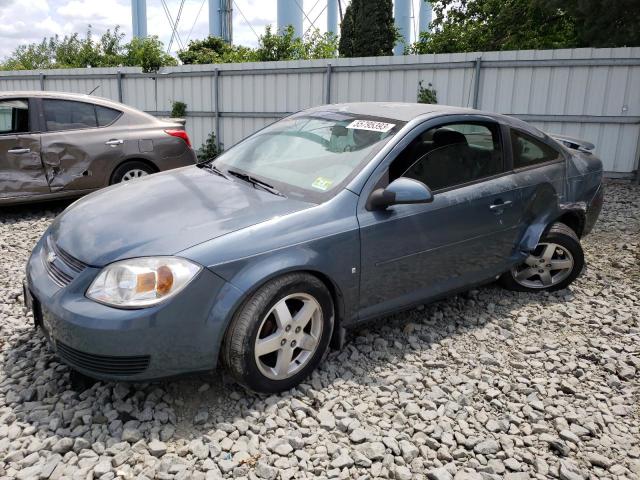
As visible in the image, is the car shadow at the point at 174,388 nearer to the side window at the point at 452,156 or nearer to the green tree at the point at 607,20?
the side window at the point at 452,156

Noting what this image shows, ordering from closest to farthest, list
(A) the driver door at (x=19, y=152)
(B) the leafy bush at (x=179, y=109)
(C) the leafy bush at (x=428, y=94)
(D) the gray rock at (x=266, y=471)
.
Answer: (D) the gray rock at (x=266, y=471) < (A) the driver door at (x=19, y=152) < (C) the leafy bush at (x=428, y=94) < (B) the leafy bush at (x=179, y=109)

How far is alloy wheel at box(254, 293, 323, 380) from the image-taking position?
2.83 meters

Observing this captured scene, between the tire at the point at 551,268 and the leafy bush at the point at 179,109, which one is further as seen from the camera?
the leafy bush at the point at 179,109

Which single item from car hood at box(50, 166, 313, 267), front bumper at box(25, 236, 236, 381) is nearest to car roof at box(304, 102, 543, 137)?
car hood at box(50, 166, 313, 267)

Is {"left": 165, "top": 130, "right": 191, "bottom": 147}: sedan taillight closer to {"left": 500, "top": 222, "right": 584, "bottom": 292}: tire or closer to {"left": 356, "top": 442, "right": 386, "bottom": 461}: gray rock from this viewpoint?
{"left": 500, "top": 222, "right": 584, "bottom": 292}: tire

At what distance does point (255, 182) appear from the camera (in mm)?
3465

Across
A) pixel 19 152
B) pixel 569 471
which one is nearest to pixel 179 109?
pixel 19 152

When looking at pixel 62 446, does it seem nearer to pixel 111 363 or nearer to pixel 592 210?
pixel 111 363

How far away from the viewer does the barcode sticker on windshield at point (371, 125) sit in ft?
11.6

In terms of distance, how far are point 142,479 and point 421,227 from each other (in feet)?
6.61

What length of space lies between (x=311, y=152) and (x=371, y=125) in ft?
1.38

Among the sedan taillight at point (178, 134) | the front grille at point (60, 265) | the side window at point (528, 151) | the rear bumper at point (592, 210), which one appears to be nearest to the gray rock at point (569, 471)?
the side window at point (528, 151)

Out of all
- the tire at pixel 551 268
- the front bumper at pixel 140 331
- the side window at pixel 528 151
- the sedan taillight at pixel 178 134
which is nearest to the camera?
the front bumper at pixel 140 331

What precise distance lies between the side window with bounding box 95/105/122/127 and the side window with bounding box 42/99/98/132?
52 mm
